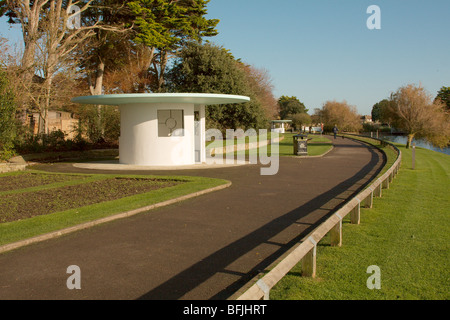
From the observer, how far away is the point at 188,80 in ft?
110

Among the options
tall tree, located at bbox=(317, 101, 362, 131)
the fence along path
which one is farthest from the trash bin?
tall tree, located at bbox=(317, 101, 362, 131)

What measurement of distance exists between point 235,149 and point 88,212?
71.3ft

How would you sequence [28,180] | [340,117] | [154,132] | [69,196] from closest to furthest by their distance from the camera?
[69,196] < [28,180] < [154,132] < [340,117]

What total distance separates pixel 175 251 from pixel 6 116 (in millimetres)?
14950

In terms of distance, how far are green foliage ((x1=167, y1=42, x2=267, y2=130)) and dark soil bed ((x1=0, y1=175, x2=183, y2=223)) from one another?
758 inches

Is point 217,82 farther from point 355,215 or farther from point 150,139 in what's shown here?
point 355,215

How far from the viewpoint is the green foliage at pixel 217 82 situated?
32562mm

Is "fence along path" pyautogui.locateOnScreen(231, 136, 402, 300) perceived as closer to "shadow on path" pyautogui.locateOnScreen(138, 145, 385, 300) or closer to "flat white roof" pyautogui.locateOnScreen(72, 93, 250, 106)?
"shadow on path" pyautogui.locateOnScreen(138, 145, 385, 300)

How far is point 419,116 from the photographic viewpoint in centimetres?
3441

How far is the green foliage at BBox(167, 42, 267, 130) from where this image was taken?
107ft

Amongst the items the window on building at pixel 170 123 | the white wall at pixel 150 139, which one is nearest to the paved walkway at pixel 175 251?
the white wall at pixel 150 139

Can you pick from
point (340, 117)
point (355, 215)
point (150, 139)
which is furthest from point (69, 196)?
point (340, 117)

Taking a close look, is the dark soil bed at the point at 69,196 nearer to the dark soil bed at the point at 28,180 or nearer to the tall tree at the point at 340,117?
the dark soil bed at the point at 28,180
